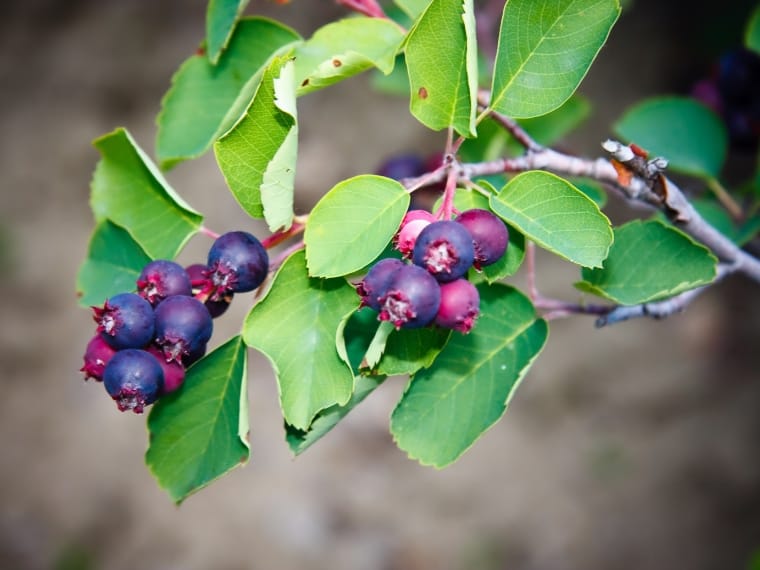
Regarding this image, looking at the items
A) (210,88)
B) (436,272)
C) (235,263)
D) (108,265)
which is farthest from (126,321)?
(210,88)

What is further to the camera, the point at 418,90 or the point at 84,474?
the point at 84,474

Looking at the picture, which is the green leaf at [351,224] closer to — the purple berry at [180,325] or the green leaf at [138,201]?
the purple berry at [180,325]

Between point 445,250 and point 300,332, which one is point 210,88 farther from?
point 445,250

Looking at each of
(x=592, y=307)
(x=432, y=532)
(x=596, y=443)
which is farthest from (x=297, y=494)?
(x=592, y=307)

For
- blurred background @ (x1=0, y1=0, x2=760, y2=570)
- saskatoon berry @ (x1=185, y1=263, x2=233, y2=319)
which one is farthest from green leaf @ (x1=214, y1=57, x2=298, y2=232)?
blurred background @ (x1=0, y1=0, x2=760, y2=570)

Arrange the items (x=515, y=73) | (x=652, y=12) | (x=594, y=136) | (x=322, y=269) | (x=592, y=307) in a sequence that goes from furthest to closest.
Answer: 1. (x=594, y=136)
2. (x=652, y=12)
3. (x=592, y=307)
4. (x=515, y=73)
5. (x=322, y=269)

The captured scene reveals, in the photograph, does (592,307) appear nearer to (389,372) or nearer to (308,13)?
(389,372)

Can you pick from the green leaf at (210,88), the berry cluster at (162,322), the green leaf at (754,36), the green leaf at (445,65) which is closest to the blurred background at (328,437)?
the green leaf at (754,36)
